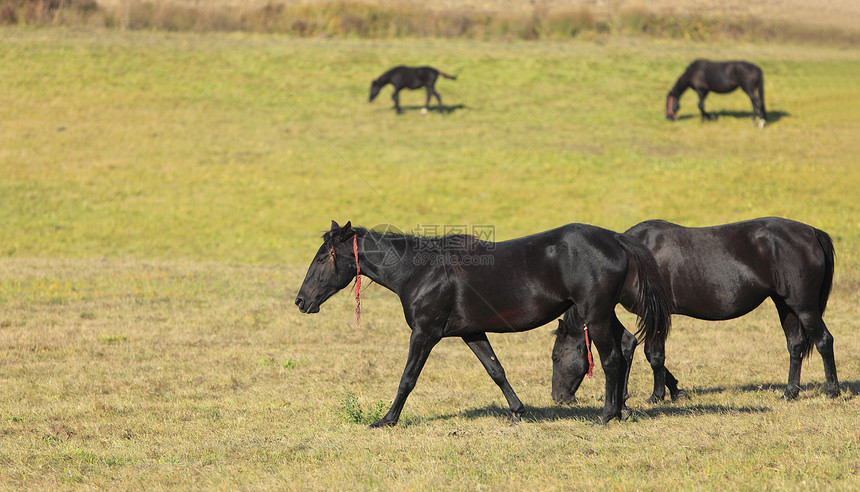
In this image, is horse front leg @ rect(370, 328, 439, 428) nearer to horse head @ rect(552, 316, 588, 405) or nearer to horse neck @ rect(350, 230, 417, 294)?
horse neck @ rect(350, 230, 417, 294)

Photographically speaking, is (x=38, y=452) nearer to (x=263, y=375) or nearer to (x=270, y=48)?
(x=263, y=375)

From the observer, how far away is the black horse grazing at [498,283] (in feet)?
27.4

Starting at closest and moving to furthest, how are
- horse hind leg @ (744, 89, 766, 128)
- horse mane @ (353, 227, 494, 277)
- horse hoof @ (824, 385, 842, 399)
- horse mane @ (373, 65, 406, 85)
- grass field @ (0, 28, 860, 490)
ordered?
grass field @ (0, 28, 860, 490)
horse mane @ (353, 227, 494, 277)
horse hoof @ (824, 385, 842, 399)
horse hind leg @ (744, 89, 766, 128)
horse mane @ (373, 65, 406, 85)

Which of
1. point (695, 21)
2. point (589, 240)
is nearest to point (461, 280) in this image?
point (589, 240)

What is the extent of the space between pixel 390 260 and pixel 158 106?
99.0 ft

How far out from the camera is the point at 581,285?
27.3ft

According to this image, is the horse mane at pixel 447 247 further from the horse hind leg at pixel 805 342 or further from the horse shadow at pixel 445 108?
the horse shadow at pixel 445 108

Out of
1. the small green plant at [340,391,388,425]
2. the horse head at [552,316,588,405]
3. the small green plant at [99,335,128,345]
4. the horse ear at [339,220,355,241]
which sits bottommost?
the small green plant at [99,335,128,345]

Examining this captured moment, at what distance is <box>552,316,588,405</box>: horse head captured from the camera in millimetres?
9812

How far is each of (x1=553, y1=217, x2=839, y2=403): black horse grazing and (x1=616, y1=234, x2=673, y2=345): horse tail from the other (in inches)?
42.6

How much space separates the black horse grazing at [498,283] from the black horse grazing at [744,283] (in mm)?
1108

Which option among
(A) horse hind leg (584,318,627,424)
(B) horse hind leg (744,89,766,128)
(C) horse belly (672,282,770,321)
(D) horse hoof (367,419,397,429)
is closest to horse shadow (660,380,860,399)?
(C) horse belly (672,282,770,321)

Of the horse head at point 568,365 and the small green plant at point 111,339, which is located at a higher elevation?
the horse head at point 568,365

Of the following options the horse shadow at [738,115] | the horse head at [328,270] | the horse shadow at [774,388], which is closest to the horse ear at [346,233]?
the horse head at [328,270]
